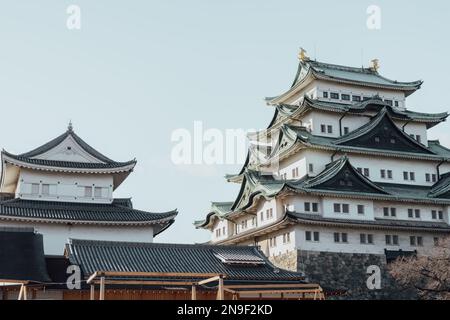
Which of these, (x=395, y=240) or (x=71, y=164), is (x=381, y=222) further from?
(x=71, y=164)

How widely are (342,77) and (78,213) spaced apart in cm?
2759

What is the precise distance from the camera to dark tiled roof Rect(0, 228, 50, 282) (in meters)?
29.1

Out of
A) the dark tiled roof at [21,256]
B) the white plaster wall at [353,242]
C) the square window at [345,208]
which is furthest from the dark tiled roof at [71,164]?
the square window at [345,208]

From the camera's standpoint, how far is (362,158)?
47.5 metres

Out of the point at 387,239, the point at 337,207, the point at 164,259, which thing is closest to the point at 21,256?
the point at 164,259

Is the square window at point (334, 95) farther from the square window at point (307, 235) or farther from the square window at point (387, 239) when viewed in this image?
the square window at point (307, 235)

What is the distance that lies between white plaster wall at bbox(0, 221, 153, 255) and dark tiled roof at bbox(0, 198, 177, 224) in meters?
0.82

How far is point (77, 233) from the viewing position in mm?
37750

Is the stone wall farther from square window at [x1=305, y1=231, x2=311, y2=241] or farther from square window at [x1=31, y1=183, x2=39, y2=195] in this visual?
square window at [x1=31, y1=183, x2=39, y2=195]

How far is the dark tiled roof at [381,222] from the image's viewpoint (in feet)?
133

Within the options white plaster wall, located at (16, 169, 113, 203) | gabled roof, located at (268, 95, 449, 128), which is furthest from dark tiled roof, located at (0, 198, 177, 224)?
gabled roof, located at (268, 95, 449, 128)

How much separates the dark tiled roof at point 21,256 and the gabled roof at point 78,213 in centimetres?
356
